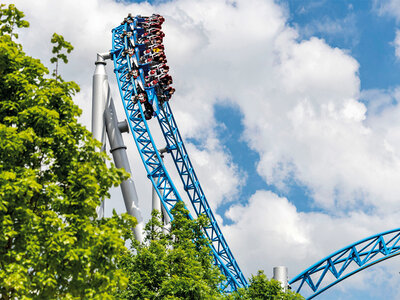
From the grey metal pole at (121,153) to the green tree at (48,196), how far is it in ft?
57.2

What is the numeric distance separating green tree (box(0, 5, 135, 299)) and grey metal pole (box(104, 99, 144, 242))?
17.4 meters

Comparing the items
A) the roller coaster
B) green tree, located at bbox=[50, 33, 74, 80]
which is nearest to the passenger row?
the roller coaster

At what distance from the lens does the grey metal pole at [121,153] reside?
28.1 m

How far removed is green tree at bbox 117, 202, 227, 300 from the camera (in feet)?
57.0

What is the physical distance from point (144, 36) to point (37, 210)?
25697mm

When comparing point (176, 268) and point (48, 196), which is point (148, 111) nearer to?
point (176, 268)

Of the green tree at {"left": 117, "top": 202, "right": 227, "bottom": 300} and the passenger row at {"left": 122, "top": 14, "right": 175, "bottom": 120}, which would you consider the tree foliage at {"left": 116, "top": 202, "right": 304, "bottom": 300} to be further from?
the passenger row at {"left": 122, "top": 14, "right": 175, "bottom": 120}

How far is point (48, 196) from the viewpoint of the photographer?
398 inches

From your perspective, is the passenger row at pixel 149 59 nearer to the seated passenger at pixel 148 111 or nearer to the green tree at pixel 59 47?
the seated passenger at pixel 148 111

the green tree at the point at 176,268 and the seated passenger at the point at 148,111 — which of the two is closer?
the green tree at the point at 176,268

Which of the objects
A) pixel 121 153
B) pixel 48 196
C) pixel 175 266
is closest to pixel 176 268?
pixel 175 266

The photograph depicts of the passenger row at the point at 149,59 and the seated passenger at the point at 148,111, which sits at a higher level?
the passenger row at the point at 149,59

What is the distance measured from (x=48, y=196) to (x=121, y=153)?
64.1ft

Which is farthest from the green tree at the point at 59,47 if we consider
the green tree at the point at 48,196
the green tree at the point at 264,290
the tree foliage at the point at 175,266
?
the green tree at the point at 264,290
